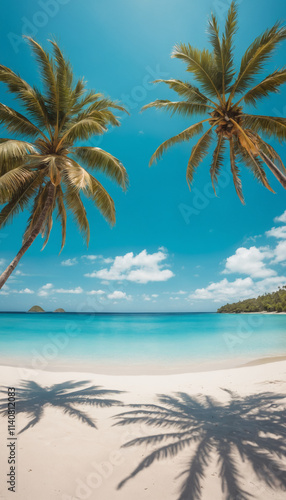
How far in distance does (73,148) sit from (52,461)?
7619mm

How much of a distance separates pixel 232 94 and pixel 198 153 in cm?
198

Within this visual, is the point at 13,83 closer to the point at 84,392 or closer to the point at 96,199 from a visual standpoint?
the point at 96,199

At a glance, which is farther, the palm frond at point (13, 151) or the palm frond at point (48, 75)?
the palm frond at point (48, 75)

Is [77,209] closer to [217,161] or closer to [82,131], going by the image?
[82,131]

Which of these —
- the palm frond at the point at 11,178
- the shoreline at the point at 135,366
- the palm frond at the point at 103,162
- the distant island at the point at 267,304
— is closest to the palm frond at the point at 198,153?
the palm frond at the point at 103,162

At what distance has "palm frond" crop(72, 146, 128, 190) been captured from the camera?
25.3 feet

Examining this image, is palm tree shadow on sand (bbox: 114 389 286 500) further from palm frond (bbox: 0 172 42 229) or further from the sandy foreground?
palm frond (bbox: 0 172 42 229)

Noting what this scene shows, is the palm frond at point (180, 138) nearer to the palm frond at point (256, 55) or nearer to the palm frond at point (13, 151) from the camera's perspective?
the palm frond at point (256, 55)

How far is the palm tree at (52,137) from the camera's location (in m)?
6.73

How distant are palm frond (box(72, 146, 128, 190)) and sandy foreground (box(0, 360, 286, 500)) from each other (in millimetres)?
6311

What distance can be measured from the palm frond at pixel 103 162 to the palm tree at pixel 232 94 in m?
1.82

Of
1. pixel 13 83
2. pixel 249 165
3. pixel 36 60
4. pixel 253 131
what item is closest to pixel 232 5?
pixel 253 131

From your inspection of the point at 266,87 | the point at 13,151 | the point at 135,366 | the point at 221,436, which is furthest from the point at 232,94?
the point at 135,366

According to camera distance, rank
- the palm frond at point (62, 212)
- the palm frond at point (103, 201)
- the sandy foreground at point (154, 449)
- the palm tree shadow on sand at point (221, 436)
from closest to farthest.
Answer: the sandy foreground at point (154, 449) < the palm tree shadow on sand at point (221, 436) < the palm frond at point (103, 201) < the palm frond at point (62, 212)
